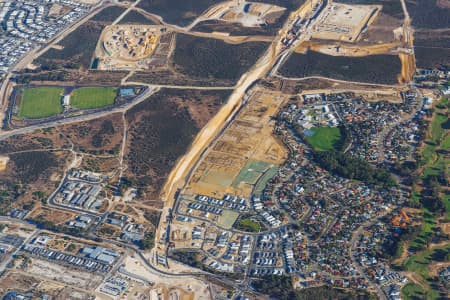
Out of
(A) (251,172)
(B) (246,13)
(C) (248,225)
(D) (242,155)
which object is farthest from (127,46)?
(C) (248,225)

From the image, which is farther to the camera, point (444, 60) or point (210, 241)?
point (444, 60)

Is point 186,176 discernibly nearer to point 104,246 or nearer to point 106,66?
point 104,246

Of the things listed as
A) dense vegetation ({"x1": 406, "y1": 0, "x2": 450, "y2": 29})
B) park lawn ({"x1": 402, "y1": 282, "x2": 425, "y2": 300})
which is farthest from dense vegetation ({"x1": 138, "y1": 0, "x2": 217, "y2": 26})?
park lawn ({"x1": 402, "y1": 282, "x2": 425, "y2": 300})

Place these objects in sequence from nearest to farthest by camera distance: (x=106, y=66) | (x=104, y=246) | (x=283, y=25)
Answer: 1. (x=104, y=246)
2. (x=106, y=66)
3. (x=283, y=25)

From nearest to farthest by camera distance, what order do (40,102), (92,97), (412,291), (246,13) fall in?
(412,291) → (92,97) → (40,102) → (246,13)

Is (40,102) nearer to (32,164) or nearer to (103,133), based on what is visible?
(103,133)

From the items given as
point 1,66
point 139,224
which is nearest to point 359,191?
point 139,224
